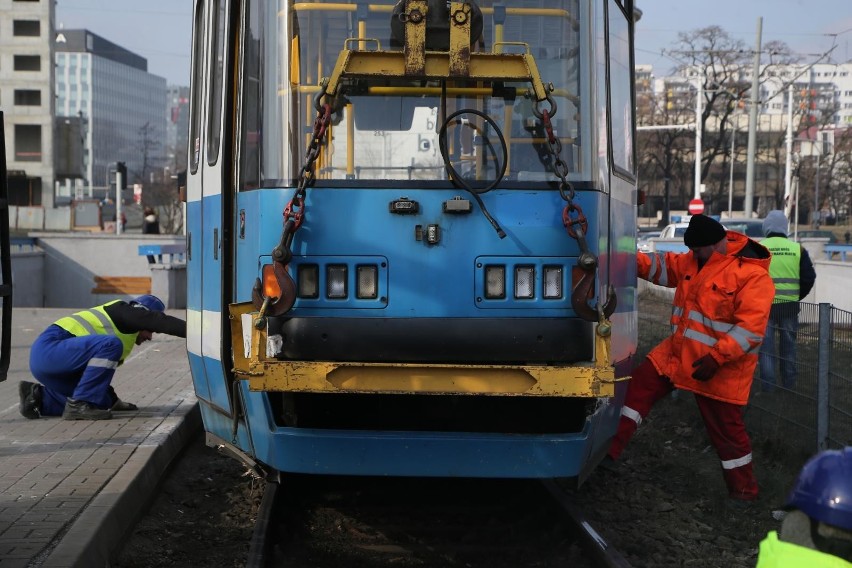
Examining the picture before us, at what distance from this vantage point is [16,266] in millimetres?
25547

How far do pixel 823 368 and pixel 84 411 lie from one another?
5498 mm

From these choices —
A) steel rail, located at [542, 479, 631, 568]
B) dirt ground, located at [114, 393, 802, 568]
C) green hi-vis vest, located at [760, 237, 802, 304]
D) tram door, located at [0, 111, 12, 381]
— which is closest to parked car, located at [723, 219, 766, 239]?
green hi-vis vest, located at [760, 237, 802, 304]

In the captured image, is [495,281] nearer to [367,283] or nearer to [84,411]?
[367,283]

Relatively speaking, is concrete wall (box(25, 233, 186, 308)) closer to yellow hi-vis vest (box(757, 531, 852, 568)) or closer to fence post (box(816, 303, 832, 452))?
fence post (box(816, 303, 832, 452))

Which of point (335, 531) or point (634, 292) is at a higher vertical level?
point (634, 292)

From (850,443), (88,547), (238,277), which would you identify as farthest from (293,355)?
(850,443)

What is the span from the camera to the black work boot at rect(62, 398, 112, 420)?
9289mm

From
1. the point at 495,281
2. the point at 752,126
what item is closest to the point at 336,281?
the point at 495,281

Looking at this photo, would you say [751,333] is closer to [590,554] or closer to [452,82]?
[590,554]

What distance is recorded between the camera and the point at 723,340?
740 cm

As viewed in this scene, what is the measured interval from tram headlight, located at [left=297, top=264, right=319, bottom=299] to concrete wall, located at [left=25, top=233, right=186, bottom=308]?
23.2m

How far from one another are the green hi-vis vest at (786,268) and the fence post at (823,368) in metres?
3.22

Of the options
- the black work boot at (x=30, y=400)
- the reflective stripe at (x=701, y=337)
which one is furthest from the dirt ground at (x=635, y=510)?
the black work boot at (x=30, y=400)

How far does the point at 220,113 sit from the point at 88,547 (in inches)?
96.7
